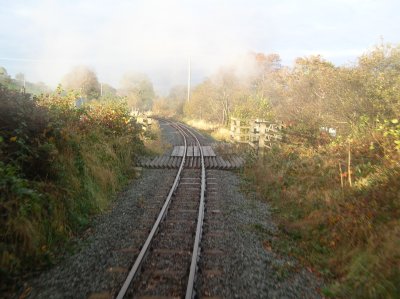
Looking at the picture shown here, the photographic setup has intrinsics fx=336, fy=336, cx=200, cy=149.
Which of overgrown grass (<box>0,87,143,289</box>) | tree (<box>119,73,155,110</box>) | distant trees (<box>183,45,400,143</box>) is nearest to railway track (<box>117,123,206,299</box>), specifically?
overgrown grass (<box>0,87,143,289</box>)

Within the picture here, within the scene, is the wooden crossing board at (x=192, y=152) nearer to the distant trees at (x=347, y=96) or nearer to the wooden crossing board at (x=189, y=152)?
the wooden crossing board at (x=189, y=152)

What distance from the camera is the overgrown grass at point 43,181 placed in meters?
5.01

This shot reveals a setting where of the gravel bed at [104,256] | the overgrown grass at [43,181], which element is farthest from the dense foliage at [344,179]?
the overgrown grass at [43,181]

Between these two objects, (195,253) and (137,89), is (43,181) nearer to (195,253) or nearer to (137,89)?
(195,253)

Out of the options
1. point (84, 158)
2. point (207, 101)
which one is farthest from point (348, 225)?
point (207, 101)

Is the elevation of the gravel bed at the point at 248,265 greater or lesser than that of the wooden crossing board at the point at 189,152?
lesser

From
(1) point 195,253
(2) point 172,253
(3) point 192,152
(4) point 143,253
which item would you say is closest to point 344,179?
(1) point 195,253

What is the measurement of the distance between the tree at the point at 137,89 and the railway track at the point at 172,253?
2098 inches

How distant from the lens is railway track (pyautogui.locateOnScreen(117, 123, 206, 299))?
442 cm

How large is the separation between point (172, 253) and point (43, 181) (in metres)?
2.89

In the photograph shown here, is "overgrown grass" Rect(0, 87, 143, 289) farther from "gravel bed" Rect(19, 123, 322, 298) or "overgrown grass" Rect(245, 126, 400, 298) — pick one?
"overgrown grass" Rect(245, 126, 400, 298)

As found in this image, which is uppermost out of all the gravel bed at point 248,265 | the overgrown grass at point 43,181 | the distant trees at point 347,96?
the distant trees at point 347,96

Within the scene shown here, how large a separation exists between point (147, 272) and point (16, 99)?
4649 millimetres

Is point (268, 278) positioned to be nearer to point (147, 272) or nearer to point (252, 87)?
point (147, 272)
